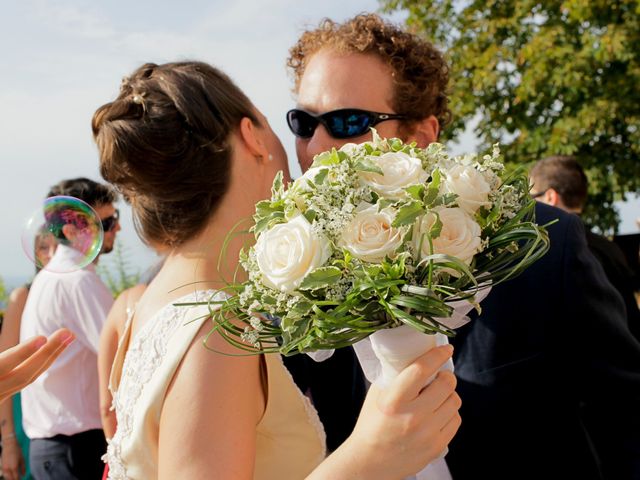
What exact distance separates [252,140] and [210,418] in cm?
104

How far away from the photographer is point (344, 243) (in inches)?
59.4

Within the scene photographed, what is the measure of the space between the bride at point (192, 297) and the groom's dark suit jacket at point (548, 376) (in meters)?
0.52

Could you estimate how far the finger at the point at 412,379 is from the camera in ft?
5.21

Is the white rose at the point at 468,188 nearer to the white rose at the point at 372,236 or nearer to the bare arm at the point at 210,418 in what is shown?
the white rose at the point at 372,236

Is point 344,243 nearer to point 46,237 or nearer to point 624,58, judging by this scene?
point 46,237

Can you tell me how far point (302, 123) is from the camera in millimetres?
2871

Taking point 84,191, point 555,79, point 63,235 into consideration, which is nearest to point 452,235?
point 63,235

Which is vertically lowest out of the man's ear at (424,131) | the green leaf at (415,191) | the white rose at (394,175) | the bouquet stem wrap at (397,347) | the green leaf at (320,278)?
the bouquet stem wrap at (397,347)

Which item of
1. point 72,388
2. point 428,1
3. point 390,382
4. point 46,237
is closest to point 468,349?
point 390,382

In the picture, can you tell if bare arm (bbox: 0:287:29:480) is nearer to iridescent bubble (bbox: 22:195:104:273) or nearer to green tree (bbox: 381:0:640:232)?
iridescent bubble (bbox: 22:195:104:273)

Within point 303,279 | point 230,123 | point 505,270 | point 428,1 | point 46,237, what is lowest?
point 505,270

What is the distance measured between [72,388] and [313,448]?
2750 millimetres

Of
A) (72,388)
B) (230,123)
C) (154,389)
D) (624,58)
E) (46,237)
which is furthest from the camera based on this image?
(624,58)

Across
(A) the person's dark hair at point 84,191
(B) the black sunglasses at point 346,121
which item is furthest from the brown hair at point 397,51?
(A) the person's dark hair at point 84,191
